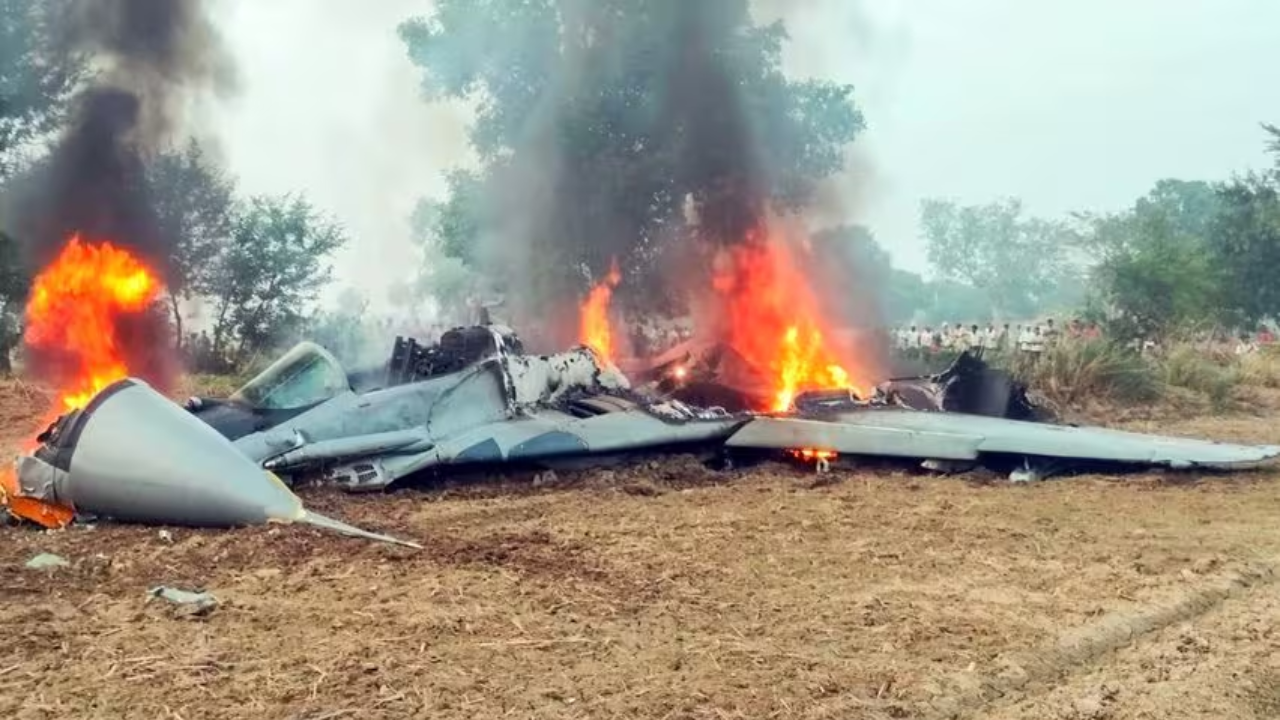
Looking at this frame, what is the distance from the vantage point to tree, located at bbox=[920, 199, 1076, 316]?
70.0 metres

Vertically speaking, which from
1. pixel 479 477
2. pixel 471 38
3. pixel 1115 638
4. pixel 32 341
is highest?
pixel 471 38

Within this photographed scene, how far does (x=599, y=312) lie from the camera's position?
24672mm

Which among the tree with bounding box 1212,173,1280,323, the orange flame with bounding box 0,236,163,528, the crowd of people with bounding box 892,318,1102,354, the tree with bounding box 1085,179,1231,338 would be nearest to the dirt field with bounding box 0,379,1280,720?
the orange flame with bounding box 0,236,163,528

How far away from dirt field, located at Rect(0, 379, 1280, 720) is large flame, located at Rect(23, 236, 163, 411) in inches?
235

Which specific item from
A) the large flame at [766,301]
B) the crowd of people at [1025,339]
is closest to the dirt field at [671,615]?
the crowd of people at [1025,339]

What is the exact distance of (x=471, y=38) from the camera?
27.4 metres

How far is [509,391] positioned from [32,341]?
8757 mm

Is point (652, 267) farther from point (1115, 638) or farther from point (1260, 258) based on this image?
point (1115, 638)

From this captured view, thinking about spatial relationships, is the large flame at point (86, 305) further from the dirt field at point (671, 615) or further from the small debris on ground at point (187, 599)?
the small debris on ground at point (187, 599)

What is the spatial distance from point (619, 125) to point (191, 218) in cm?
974

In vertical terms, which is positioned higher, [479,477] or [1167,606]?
[479,477]

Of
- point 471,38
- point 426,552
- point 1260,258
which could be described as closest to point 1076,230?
point 1260,258

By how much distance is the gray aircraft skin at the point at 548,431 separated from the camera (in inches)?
383

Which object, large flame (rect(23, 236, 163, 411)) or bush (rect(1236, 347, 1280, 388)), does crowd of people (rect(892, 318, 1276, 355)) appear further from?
large flame (rect(23, 236, 163, 411))
